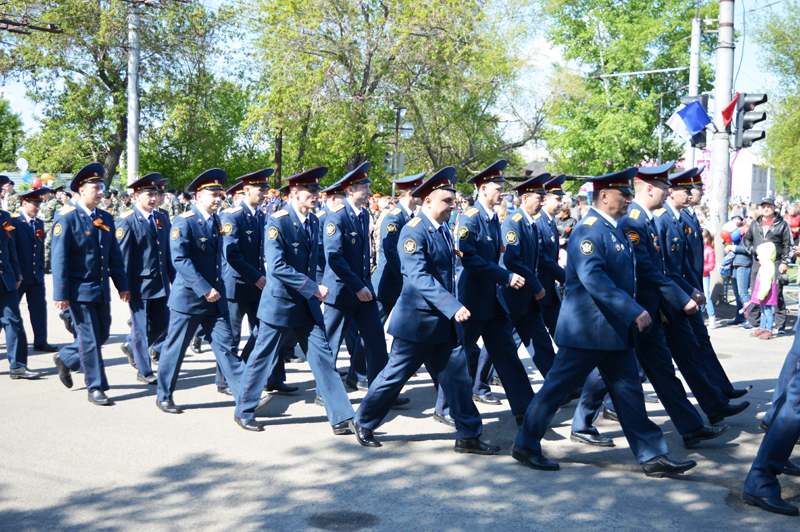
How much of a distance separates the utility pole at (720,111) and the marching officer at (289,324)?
9.03 metres

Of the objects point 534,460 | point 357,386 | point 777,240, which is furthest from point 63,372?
point 777,240

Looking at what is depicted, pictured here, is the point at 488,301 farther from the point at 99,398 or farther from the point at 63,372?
the point at 63,372

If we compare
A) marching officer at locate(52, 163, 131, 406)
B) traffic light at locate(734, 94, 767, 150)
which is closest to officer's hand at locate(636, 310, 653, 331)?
marching officer at locate(52, 163, 131, 406)

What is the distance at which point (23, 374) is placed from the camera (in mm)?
7586

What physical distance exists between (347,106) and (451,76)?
513cm

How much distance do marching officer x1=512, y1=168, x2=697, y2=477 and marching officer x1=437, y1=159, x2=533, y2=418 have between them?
0.77 meters

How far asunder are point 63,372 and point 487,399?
3.88 m

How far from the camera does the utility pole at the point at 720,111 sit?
12539 mm

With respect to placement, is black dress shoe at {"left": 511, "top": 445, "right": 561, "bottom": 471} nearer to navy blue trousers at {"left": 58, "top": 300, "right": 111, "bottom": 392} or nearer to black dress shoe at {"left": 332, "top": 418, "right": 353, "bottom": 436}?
black dress shoe at {"left": 332, "top": 418, "right": 353, "bottom": 436}

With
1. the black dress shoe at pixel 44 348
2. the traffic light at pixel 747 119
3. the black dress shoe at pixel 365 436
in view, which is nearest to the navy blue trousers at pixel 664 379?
the black dress shoe at pixel 365 436

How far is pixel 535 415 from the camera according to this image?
4.96 metres

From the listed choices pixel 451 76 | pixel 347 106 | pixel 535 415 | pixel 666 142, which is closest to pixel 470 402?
pixel 535 415

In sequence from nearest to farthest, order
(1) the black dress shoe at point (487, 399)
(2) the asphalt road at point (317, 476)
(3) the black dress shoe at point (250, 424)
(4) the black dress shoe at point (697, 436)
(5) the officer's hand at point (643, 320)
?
(2) the asphalt road at point (317, 476)
(5) the officer's hand at point (643, 320)
(4) the black dress shoe at point (697, 436)
(3) the black dress shoe at point (250, 424)
(1) the black dress shoe at point (487, 399)

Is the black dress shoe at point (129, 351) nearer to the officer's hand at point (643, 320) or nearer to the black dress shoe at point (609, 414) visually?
the black dress shoe at point (609, 414)
